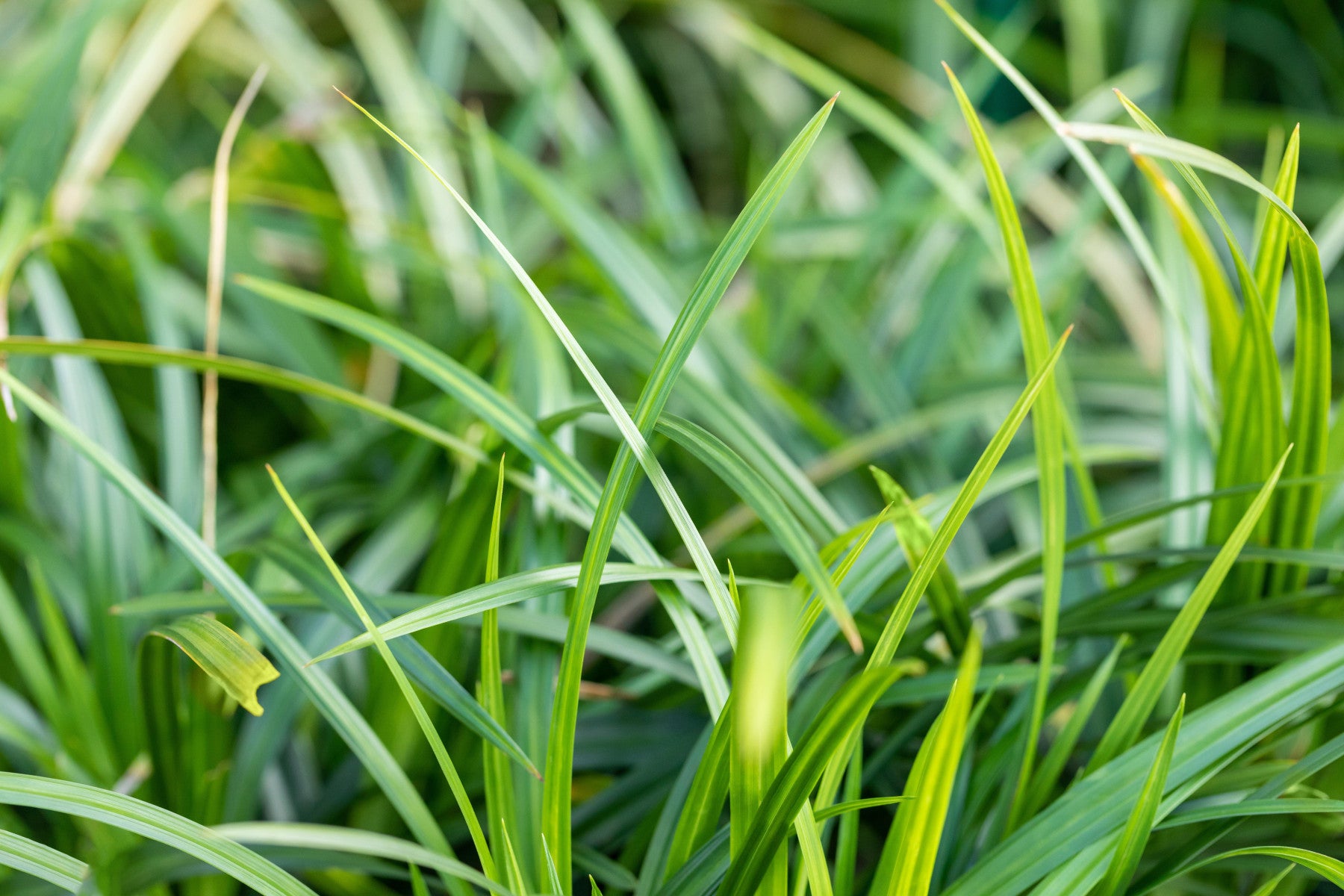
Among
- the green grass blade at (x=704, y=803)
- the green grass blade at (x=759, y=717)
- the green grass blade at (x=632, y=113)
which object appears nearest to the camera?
the green grass blade at (x=759, y=717)

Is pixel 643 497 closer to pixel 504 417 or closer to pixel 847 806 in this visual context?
pixel 504 417

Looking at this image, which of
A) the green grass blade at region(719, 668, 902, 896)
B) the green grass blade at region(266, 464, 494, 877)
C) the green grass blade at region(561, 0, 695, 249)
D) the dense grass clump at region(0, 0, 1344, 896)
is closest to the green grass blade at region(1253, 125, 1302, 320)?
the dense grass clump at region(0, 0, 1344, 896)

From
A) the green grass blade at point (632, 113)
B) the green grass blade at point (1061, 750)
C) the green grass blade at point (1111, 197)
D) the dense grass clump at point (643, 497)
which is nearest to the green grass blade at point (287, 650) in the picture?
the dense grass clump at point (643, 497)

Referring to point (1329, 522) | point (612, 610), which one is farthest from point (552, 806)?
point (1329, 522)

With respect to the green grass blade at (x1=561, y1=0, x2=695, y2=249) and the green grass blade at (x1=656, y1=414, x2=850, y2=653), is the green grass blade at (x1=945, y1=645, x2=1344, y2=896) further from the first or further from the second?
the green grass blade at (x1=561, y1=0, x2=695, y2=249)

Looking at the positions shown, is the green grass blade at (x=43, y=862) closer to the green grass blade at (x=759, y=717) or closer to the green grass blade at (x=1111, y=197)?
the green grass blade at (x=759, y=717)

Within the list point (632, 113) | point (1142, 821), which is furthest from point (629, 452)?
point (632, 113)

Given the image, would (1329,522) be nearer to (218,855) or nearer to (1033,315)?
(1033,315)
